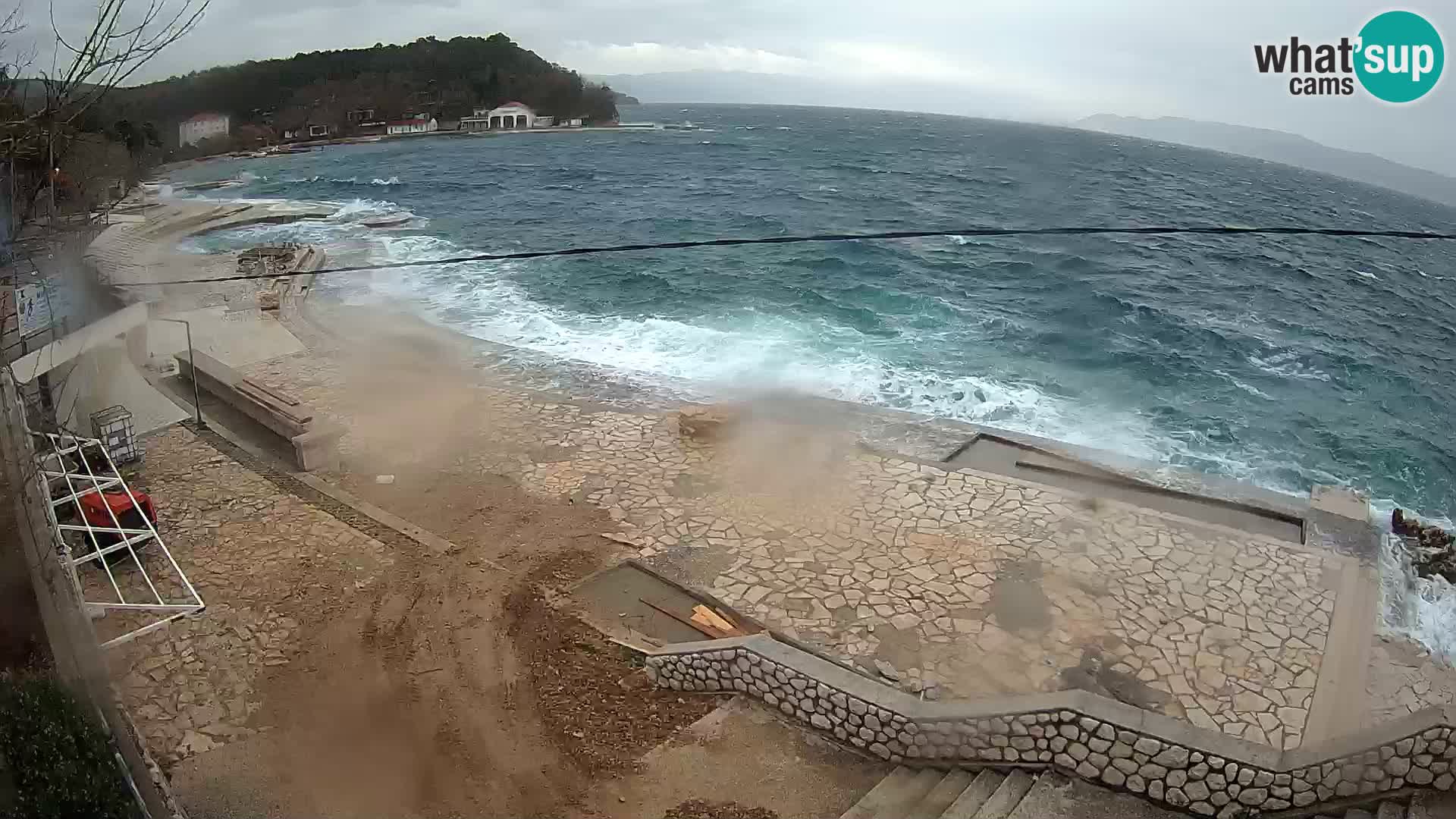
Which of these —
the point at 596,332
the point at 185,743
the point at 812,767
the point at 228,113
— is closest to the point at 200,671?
the point at 185,743

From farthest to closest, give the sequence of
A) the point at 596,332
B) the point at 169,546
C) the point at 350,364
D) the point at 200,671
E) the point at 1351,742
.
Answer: the point at 596,332, the point at 350,364, the point at 169,546, the point at 200,671, the point at 1351,742

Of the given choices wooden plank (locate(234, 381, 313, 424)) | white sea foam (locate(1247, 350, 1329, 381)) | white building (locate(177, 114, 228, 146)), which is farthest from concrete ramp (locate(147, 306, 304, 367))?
white building (locate(177, 114, 228, 146))

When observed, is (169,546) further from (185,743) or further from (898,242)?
(898,242)

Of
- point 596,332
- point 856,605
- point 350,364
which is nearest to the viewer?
point 856,605

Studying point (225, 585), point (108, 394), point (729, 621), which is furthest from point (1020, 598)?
point (108, 394)

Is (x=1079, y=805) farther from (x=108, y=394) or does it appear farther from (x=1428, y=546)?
(x=108, y=394)
